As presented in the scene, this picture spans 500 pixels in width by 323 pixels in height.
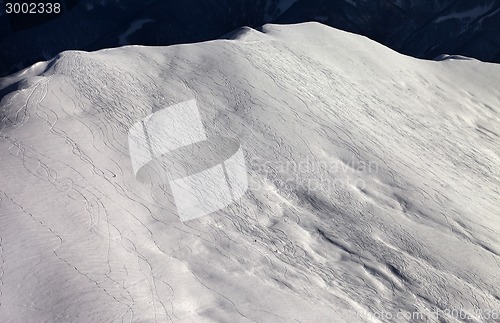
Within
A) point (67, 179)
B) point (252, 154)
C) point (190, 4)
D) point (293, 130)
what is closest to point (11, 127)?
point (67, 179)

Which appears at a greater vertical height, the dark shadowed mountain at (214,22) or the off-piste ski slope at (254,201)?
the off-piste ski slope at (254,201)

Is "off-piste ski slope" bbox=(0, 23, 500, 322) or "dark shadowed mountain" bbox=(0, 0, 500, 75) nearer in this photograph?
"off-piste ski slope" bbox=(0, 23, 500, 322)

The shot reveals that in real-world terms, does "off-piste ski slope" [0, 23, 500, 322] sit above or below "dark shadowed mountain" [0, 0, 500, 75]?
above

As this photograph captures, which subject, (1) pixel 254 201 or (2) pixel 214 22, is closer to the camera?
(1) pixel 254 201

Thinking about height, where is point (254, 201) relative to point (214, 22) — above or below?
above

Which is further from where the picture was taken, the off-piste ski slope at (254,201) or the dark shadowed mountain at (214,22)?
the dark shadowed mountain at (214,22)
